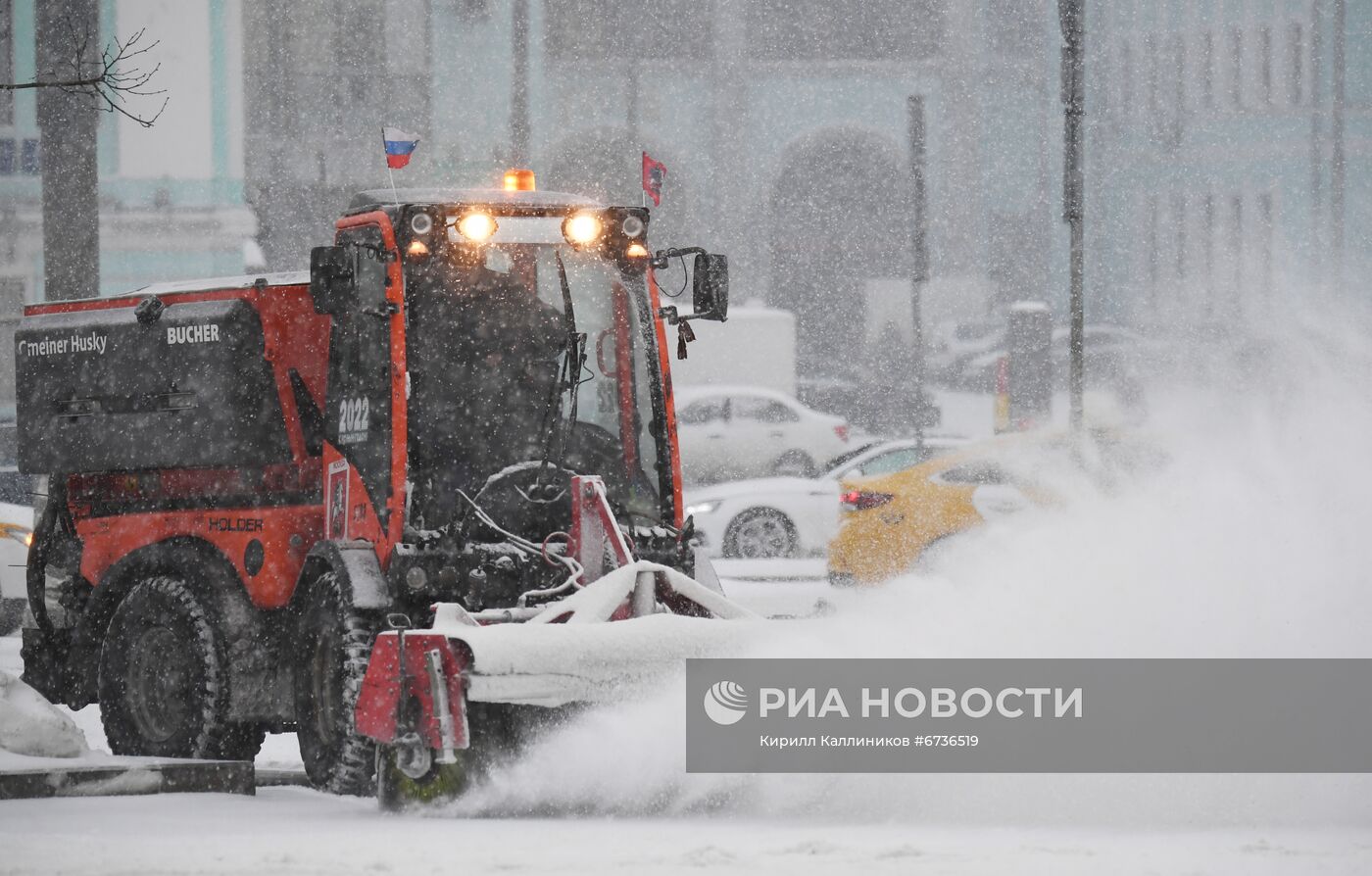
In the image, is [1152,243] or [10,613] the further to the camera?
[1152,243]

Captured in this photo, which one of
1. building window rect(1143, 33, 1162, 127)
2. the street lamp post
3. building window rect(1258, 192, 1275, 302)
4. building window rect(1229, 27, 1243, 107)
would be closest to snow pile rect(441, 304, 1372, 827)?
the street lamp post

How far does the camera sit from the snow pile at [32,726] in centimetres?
883

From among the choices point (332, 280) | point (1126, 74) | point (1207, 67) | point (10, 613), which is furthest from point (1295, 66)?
point (332, 280)

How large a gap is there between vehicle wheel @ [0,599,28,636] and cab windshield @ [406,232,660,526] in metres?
7.34

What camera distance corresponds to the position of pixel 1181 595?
362 inches

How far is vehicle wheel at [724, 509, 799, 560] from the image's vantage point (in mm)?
21219

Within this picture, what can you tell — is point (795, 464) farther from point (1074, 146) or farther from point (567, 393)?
point (567, 393)

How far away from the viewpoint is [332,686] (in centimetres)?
866

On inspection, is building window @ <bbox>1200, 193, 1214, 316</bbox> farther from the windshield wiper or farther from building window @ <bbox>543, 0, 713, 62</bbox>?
the windshield wiper

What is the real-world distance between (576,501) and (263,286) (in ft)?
6.61

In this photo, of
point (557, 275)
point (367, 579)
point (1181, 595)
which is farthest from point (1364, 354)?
point (367, 579)

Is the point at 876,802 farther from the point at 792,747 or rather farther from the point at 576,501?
the point at 576,501

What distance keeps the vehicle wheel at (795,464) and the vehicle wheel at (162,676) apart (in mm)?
18270

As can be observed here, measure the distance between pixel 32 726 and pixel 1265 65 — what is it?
122 feet
